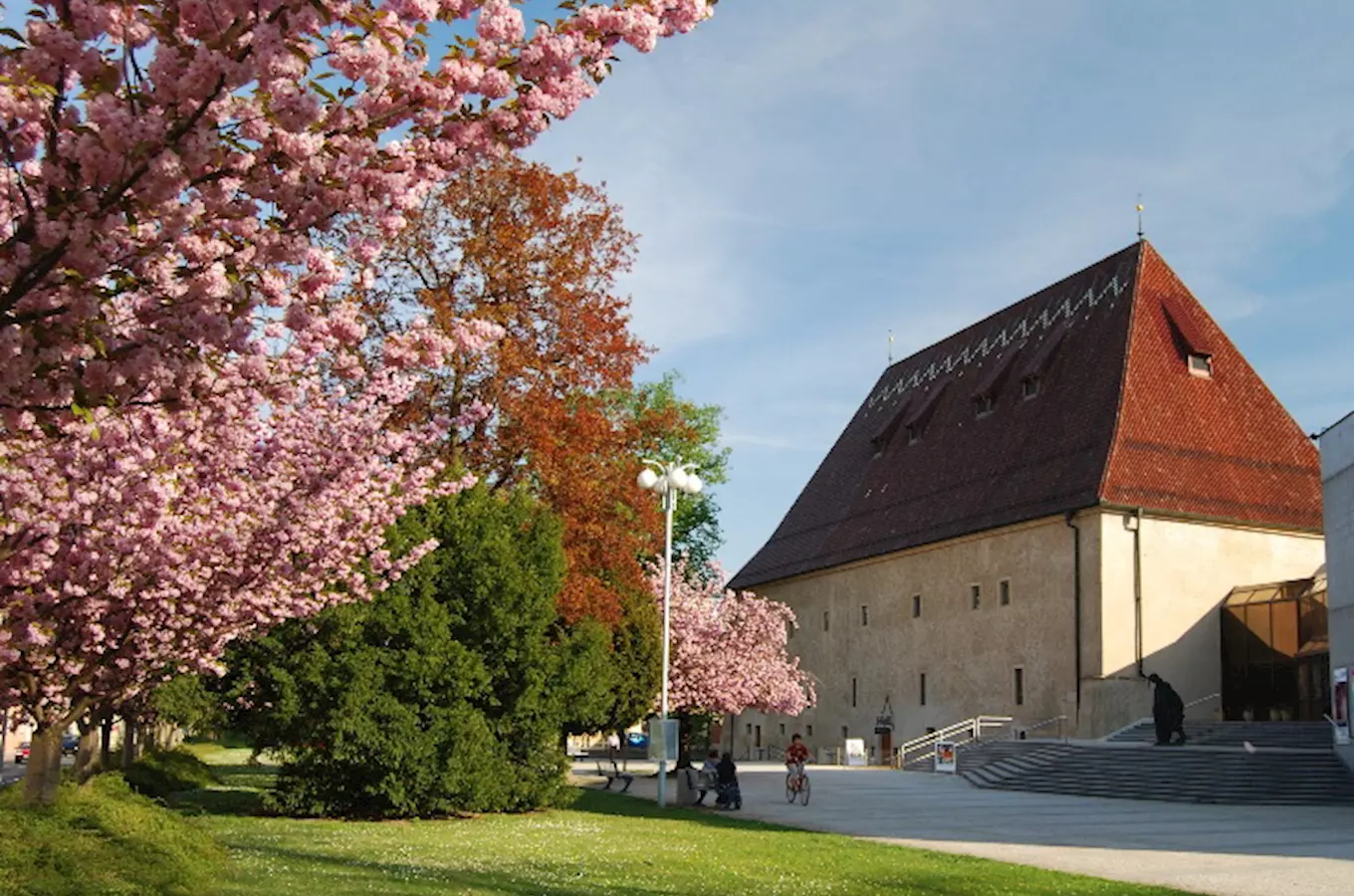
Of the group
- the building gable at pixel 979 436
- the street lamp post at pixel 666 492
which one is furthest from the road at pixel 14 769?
the street lamp post at pixel 666 492

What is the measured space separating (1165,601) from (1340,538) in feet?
34.3

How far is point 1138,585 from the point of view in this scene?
42.0 meters

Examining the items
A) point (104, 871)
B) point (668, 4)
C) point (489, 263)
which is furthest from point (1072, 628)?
point (668, 4)

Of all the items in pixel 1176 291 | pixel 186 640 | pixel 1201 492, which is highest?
pixel 1176 291

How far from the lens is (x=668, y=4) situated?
602 cm

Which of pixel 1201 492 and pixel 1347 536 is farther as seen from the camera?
pixel 1201 492

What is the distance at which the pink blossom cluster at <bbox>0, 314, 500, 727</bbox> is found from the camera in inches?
490

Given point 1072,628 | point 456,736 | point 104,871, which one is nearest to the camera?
point 104,871

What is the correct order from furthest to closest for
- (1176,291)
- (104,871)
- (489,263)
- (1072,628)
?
(1176,291) → (1072,628) → (489,263) → (104,871)

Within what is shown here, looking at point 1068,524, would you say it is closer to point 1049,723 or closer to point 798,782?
point 1049,723

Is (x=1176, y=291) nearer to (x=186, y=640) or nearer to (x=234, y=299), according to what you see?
(x=186, y=640)

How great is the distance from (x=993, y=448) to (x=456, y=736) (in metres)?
31.0

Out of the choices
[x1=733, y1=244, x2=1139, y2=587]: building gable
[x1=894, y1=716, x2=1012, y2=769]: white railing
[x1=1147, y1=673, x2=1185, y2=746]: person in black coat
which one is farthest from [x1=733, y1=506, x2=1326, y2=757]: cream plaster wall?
[x1=1147, y1=673, x2=1185, y2=746]: person in black coat

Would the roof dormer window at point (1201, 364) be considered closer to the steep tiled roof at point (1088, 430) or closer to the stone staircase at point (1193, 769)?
the steep tiled roof at point (1088, 430)
